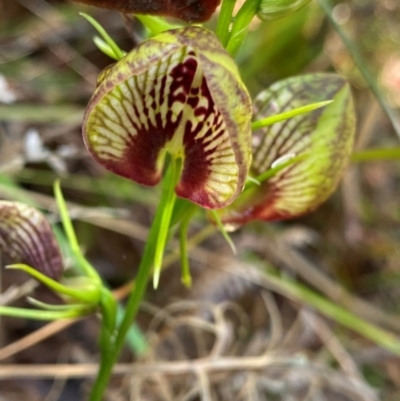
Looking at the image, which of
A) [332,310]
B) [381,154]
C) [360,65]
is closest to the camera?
[381,154]

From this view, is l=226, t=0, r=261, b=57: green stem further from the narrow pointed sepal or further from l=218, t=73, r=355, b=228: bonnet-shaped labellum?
the narrow pointed sepal

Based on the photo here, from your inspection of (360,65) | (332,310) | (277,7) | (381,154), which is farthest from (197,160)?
(332,310)

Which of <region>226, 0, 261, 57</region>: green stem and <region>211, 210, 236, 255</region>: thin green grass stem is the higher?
<region>226, 0, 261, 57</region>: green stem

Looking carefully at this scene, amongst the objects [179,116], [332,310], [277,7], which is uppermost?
[277,7]

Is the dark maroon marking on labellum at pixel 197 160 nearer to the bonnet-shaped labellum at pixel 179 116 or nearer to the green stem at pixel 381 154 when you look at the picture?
the bonnet-shaped labellum at pixel 179 116

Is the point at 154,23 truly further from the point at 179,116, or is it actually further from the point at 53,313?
the point at 53,313

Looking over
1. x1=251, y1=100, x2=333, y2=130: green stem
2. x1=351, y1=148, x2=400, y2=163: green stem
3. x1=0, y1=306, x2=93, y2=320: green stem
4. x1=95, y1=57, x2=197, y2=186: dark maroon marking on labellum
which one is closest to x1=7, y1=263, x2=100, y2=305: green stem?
x1=0, y1=306, x2=93, y2=320: green stem
